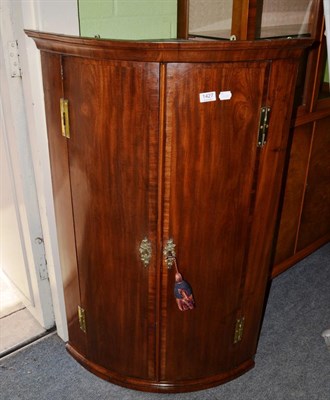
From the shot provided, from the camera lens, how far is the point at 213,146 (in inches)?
49.3

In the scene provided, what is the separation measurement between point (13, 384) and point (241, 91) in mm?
1404

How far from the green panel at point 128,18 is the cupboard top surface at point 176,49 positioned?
389 mm

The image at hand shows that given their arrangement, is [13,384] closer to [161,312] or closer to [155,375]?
[155,375]

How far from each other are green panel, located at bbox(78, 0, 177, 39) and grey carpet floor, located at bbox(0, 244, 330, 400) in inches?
51.8

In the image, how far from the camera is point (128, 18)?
1643mm

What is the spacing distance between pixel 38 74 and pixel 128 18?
450 millimetres

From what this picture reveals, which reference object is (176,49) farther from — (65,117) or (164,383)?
(164,383)

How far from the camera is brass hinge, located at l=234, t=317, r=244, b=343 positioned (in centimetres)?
162

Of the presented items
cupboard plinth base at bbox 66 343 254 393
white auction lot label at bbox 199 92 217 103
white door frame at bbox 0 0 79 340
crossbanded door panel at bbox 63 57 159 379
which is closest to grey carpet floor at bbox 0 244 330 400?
cupboard plinth base at bbox 66 343 254 393

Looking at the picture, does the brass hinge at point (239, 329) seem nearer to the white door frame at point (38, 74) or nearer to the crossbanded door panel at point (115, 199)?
the crossbanded door panel at point (115, 199)

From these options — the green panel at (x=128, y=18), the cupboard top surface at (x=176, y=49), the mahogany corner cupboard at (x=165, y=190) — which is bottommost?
the mahogany corner cupboard at (x=165, y=190)

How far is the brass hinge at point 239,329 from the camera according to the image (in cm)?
162

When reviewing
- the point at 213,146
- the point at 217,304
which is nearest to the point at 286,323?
the point at 217,304

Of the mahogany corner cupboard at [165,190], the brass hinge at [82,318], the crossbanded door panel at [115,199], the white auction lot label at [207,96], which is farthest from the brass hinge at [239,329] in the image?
the white auction lot label at [207,96]
